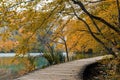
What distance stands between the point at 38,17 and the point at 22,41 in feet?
2.54

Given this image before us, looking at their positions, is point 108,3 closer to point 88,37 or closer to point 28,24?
point 28,24

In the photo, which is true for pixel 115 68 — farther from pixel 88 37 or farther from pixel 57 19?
pixel 57 19

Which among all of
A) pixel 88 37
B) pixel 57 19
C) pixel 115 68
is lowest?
pixel 115 68

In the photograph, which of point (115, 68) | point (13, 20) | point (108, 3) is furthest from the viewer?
point (115, 68)

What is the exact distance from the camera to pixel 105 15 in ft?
34.0

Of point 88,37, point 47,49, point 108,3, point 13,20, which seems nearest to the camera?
point 13,20

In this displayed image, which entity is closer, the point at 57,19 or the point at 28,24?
the point at 28,24

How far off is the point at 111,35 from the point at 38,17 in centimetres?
435

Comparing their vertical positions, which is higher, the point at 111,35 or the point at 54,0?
the point at 54,0

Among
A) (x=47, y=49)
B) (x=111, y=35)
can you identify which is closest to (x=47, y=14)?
(x=111, y=35)

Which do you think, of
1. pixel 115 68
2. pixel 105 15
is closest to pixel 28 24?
pixel 105 15

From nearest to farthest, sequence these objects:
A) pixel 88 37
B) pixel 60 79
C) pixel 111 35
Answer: pixel 60 79, pixel 111 35, pixel 88 37

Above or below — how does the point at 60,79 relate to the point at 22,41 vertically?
below

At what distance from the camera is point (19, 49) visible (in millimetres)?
7250
